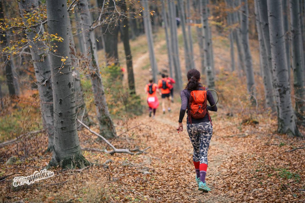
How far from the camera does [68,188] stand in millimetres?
4406

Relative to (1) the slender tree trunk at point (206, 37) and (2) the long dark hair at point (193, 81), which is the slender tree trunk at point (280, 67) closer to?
(2) the long dark hair at point (193, 81)

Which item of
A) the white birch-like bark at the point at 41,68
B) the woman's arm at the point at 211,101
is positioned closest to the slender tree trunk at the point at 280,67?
the woman's arm at the point at 211,101

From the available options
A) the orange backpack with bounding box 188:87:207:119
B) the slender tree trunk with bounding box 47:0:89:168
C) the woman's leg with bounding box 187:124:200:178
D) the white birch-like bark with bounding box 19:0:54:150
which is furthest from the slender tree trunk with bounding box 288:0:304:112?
the white birch-like bark with bounding box 19:0:54:150

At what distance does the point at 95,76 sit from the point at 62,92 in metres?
3.25

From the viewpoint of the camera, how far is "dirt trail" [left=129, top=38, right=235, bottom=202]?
4.88 m

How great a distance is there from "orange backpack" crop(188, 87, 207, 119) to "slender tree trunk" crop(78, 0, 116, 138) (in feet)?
12.7

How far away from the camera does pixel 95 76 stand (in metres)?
8.13

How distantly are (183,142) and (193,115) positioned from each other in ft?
14.9

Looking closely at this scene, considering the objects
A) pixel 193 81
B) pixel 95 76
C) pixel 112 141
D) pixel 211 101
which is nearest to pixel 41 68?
pixel 95 76

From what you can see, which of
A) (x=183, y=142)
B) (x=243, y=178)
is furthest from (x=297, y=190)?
(x=183, y=142)

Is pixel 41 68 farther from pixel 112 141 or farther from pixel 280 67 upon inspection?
pixel 280 67

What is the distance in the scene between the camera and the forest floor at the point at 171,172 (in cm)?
429

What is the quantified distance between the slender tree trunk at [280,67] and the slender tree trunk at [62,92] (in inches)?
237

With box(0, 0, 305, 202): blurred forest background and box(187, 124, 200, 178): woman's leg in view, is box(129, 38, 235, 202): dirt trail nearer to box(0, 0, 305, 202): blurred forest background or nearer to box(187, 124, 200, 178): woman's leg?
box(0, 0, 305, 202): blurred forest background
